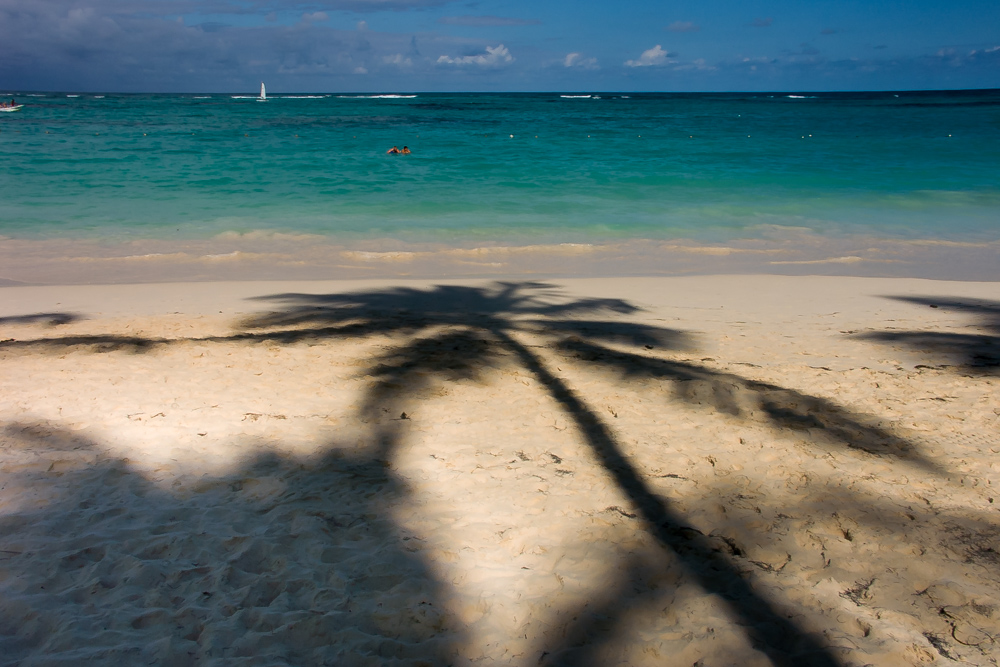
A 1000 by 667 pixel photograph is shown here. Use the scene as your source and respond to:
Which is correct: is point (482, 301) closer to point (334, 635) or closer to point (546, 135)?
point (334, 635)

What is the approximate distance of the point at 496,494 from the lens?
3.57m

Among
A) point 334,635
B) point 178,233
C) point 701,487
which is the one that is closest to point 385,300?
point 701,487

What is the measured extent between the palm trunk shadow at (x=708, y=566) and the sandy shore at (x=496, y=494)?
0.04 feet

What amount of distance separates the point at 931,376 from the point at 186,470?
5241 mm

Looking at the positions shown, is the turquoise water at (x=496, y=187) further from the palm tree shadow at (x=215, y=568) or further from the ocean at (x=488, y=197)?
the palm tree shadow at (x=215, y=568)

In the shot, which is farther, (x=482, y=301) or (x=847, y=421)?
(x=482, y=301)

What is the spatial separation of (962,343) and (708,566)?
4.46 meters

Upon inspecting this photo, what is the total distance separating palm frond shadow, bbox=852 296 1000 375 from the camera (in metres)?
5.44

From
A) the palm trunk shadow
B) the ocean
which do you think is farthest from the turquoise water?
the palm trunk shadow

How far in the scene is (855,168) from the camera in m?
21.5

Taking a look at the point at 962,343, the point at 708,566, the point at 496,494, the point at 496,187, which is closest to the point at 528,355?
the point at 496,494

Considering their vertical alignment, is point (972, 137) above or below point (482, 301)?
above

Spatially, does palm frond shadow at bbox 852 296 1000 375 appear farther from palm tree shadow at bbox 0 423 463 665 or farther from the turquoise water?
the turquoise water

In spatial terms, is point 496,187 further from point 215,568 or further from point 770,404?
point 215,568
